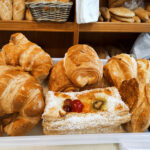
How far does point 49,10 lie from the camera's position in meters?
1.21

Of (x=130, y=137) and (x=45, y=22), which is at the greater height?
(x=45, y=22)

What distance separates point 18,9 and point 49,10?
0.31 meters

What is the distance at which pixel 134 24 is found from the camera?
4.62 feet

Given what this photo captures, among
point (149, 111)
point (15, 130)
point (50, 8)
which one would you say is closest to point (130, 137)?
point (149, 111)

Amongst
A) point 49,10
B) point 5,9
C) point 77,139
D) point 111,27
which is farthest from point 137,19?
point 77,139

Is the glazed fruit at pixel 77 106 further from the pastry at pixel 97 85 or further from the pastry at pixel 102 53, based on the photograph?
the pastry at pixel 102 53

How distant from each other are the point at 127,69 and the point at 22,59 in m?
0.56

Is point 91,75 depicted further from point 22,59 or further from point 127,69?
point 22,59

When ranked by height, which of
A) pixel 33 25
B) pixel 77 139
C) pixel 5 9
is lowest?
pixel 77 139

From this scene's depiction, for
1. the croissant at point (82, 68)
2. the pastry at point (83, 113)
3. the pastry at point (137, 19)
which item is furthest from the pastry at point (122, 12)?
the pastry at point (83, 113)

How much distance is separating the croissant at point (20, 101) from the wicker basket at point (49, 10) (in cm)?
71

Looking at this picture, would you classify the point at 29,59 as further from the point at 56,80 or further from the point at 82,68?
the point at 82,68

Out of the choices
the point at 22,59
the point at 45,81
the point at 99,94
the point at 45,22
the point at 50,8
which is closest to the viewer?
the point at 99,94

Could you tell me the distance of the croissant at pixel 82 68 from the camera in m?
0.73
